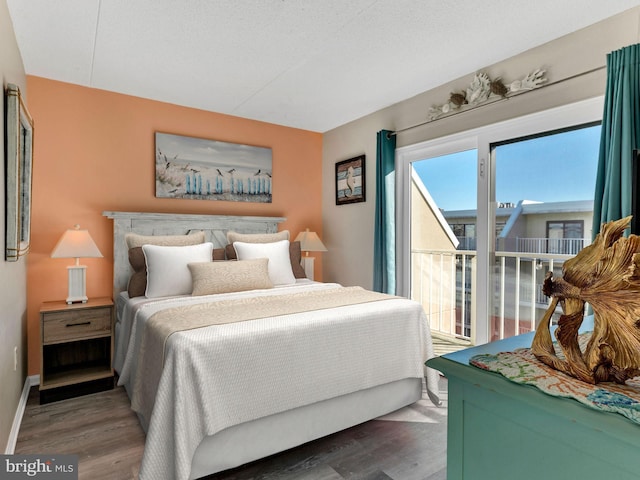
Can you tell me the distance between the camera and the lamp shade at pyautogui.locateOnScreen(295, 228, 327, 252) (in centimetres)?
412

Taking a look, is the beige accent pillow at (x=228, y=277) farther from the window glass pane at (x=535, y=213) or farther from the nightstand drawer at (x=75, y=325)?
the window glass pane at (x=535, y=213)

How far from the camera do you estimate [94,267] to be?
3.25 m

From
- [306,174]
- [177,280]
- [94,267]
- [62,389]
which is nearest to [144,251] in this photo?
[177,280]

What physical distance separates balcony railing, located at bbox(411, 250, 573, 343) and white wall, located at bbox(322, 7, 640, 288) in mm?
661

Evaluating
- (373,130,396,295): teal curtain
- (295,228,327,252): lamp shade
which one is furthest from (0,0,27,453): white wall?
(373,130,396,295): teal curtain

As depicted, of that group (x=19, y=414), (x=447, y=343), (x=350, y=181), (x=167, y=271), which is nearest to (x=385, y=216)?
(x=350, y=181)

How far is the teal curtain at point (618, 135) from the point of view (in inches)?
78.1

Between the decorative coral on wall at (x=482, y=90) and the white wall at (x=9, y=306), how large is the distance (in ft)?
9.56

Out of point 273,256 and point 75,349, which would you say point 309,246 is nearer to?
point 273,256

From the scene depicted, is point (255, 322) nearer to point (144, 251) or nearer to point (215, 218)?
point (144, 251)

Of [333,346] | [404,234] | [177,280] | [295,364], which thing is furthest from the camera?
[404,234]

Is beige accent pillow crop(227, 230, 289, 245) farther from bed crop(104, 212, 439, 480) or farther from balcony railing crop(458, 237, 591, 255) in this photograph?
balcony railing crop(458, 237, 591, 255)

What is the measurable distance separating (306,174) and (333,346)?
2863 mm

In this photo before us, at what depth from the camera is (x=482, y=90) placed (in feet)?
9.22
